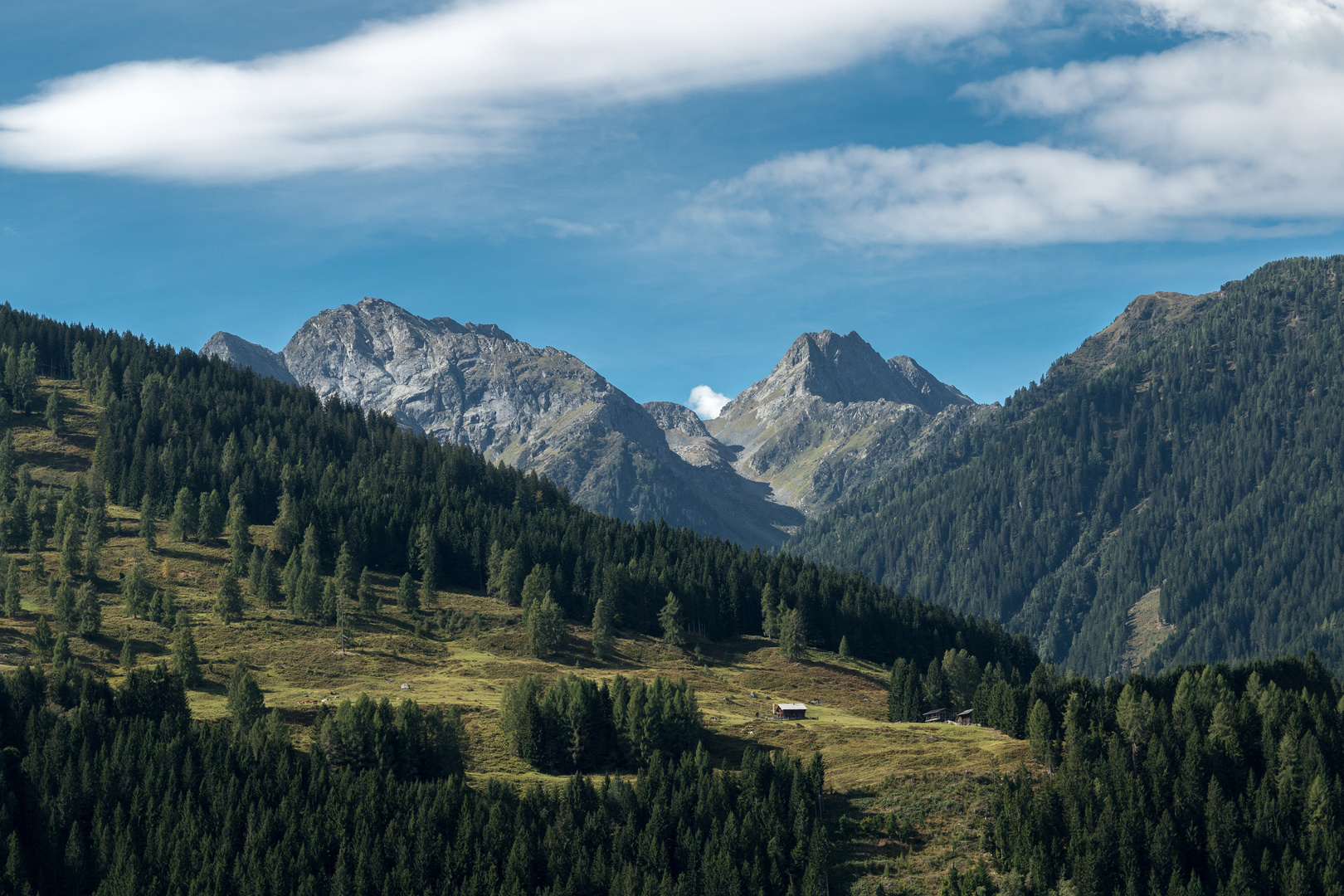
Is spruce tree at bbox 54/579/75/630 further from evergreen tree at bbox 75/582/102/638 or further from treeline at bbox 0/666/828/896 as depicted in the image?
treeline at bbox 0/666/828/896

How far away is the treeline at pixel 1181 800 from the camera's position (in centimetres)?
13475

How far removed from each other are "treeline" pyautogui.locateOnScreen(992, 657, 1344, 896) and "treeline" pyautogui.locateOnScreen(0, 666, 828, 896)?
26146 millimetres

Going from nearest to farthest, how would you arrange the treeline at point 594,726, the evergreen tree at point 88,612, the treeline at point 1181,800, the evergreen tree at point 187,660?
1. the treeline at point 1181,800
2. the treeline at point 594,726
3. the evergreen tree at point 187,660
4. the evergreen tree at point 88,612

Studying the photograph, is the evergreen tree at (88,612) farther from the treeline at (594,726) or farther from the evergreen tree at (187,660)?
the treeline at (594,726)

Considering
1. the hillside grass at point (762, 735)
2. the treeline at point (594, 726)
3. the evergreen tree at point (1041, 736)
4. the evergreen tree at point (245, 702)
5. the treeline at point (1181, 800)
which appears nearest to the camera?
the treeline at point (1181, 800)

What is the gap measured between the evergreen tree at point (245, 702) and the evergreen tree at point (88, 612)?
41.6m

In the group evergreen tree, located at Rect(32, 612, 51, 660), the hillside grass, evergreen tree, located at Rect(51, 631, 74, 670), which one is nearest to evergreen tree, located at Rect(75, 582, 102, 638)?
the hillside grass

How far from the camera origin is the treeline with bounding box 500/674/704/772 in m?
163

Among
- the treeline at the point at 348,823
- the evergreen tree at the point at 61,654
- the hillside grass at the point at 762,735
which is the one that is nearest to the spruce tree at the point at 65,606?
the hillside grass at the point at 762,735

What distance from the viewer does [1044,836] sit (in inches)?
5310

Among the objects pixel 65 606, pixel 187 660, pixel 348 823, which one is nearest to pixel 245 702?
pixel 187 660

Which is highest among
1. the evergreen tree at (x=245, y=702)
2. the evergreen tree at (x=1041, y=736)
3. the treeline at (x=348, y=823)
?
the evergreen tree at (x=1041, y=736)

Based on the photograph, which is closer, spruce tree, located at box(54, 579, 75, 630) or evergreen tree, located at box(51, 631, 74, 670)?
evergreen tree, located at box(51, 631, 74, 670)

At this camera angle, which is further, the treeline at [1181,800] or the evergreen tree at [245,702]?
the evergreen tree at [245,702]
